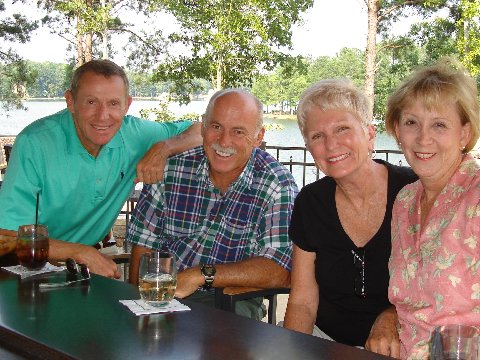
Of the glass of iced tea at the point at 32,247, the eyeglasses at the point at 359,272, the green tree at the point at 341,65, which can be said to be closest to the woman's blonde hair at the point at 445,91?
the eyeglasses at the point at 359,272

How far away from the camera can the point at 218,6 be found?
41.7 feet

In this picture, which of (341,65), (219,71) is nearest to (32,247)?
(219,71)

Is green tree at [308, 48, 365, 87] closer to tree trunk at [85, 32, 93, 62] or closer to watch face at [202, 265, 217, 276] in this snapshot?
tree trunk at [85, 32, 93, 62]

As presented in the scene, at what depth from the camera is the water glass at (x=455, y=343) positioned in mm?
1141

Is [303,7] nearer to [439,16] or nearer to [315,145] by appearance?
[439,16]

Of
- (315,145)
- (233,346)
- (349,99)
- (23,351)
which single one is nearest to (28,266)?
(23,351)

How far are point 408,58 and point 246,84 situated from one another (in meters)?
3.73

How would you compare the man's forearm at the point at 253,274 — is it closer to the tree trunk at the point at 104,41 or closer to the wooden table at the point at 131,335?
the wooden table at the point at 131,335

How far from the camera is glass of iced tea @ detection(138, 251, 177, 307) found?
1.64 meters

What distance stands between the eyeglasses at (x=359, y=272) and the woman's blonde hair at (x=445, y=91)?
514mm

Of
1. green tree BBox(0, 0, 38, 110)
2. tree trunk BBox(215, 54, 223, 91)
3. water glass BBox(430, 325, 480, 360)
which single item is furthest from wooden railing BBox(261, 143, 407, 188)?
green tree BBox(0, 0, 38, 110)

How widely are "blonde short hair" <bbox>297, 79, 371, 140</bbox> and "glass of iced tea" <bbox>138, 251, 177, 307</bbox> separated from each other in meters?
0.85

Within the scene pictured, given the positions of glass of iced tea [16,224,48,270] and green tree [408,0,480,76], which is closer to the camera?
glass of iced tea [16,224,48,270]

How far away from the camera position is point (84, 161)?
277 cm
